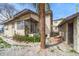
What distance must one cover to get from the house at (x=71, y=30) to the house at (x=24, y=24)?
0.21 m

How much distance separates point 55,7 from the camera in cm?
322

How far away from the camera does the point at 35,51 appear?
322 centimetres

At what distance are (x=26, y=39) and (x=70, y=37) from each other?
25.4 inches

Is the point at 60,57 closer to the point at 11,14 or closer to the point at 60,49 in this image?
the point at 60,49

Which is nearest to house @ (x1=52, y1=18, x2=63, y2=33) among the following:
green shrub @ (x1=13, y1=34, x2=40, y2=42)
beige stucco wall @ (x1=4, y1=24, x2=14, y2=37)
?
green shrub @ (x1=13, y1=34, x2=40, y2=42)

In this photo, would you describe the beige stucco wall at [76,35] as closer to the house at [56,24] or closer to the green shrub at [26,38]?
the house at [56,24]

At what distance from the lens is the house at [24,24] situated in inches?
126

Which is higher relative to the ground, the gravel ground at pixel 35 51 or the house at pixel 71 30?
the house at pixel 71 30

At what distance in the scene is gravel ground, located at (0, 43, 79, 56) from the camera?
3211mm

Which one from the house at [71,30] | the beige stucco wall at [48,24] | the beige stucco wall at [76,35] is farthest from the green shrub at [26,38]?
the beige stucco wall at [76,35]

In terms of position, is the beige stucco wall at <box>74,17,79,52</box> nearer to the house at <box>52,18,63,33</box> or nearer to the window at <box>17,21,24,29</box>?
the house at <box>52,18,63,33</box>

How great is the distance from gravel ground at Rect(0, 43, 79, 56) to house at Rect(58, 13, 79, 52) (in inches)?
3.7

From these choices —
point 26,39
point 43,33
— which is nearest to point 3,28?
point 26,39

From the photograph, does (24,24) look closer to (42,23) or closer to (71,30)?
(42,23)
